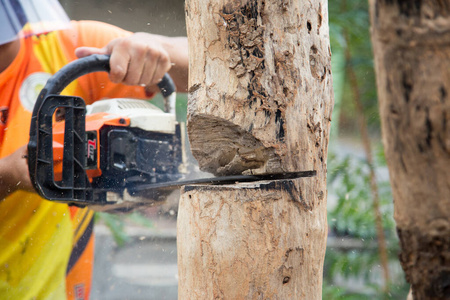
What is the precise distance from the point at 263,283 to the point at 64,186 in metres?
0.82

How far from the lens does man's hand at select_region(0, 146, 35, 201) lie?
1.66 m

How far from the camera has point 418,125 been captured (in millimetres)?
486

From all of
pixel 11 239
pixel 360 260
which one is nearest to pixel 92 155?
pixel 11 239

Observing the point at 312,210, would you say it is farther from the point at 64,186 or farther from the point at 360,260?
the point at 360,260

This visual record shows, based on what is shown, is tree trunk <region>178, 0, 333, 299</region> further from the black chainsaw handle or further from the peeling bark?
the black chainsaw handle

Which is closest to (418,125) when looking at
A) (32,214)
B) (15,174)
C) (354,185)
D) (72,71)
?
(72,71)

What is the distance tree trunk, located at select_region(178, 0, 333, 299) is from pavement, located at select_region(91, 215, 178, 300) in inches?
64.2

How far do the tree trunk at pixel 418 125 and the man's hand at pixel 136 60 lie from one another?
1354 millimetres

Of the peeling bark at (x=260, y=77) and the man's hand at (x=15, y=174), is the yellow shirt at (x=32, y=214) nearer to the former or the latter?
the man's hand at (x=15, y=174)

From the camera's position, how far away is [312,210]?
0.99 m

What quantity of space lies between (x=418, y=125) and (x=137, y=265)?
2483 millimetres

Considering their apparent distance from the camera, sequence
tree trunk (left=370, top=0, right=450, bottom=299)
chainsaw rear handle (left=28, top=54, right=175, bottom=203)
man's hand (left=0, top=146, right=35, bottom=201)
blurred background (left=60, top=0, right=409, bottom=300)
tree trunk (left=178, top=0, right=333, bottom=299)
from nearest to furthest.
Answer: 1. tree trunk (left=370, top=0, right=450, bottom=299)
2. tree trunk (left=178, top=0, right=333, bottom=299)
3. chainsaw rear handle (left=28, top=54, right=175, bottom=203)
4. man's hand (left=0, top=146, right=35, bottom=201)
5. blurred background (left=60, top=0, right=409, bottom=300)

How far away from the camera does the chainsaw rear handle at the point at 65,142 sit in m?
1.36

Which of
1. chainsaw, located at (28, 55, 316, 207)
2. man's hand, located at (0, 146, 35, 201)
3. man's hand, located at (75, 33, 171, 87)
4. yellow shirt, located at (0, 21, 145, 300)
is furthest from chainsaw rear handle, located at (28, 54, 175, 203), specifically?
yellow shirt, located at (0, 21, 145, 300)
